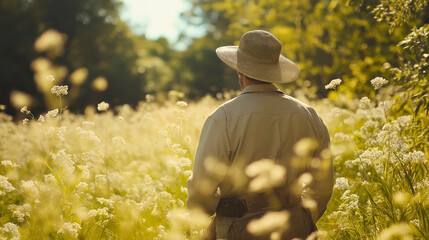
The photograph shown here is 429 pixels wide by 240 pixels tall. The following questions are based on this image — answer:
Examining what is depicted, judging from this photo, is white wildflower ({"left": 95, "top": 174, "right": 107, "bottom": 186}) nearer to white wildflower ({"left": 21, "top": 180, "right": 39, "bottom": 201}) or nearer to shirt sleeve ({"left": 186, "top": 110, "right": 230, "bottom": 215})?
white wildflower ({"left": 21, "top": 180, "right": 39, "bottom": 201})

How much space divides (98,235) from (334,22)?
8656mm

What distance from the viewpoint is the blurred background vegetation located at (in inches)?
194

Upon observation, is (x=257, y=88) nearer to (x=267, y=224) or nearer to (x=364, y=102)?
(x=267, y=224)

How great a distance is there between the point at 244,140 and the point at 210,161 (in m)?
0.24

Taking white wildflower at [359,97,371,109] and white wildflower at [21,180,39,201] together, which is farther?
white wildflower at [359,97,371,109]

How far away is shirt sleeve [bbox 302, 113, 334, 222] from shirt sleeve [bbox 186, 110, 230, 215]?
673 mm

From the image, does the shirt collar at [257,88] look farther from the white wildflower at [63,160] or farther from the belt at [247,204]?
the white wildflower at [63,160]

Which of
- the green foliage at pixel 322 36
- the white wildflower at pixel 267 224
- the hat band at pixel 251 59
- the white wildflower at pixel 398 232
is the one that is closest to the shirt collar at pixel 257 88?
the hat band at pixel 251 59

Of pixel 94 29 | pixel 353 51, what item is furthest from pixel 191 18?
pixel 353 51

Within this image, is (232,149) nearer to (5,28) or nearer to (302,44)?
(302,44)

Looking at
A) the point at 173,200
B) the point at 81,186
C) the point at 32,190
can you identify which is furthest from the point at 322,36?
the point at 32,190

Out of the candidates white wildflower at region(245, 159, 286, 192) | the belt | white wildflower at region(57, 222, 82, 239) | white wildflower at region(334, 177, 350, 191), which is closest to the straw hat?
white wildflower at region(245, 159, 286, 192)

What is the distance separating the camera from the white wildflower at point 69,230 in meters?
3.16

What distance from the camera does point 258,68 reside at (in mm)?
2648
